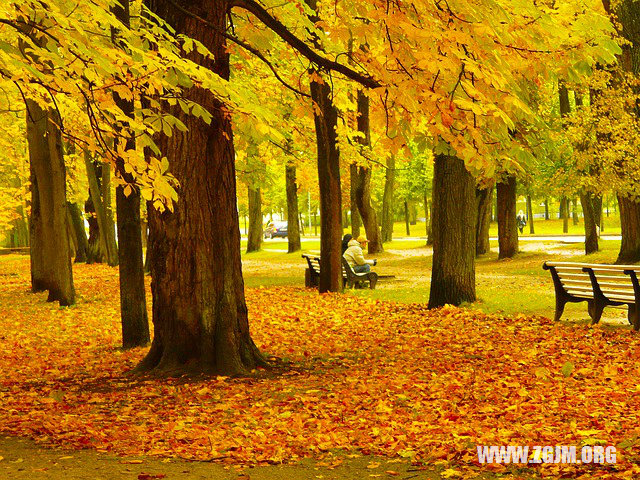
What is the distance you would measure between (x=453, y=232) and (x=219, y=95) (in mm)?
7391

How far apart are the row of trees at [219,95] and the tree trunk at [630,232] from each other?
34.5 ft

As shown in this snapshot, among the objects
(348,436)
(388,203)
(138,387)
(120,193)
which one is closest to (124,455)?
(348,436)

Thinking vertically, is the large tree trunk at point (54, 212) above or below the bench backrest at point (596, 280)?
above

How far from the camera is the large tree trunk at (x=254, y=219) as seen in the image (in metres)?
38.1

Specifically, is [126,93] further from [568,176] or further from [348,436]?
[568,176]

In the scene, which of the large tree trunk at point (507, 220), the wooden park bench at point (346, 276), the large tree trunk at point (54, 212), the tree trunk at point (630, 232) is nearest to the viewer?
the large tree trunk at point (54, 212)

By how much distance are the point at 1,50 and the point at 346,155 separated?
48.5 feet

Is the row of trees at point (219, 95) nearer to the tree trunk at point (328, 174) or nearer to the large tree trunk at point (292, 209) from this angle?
the tree trunk at point (328, 174)

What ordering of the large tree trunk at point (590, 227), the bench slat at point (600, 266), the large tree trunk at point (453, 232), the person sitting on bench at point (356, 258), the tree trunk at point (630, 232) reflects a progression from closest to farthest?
the bench slat at point (600, 266) → the large tree trunk at point (453, 232) → the person sitting on bench at point (356, 258) → the tree trunk at point (630, 232) → the large tree trunk at point (590, 227)

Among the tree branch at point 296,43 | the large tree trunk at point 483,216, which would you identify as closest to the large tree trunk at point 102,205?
the large tree trunk at point 483,216

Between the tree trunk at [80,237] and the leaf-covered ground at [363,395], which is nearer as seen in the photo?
the leaf-covered ground at [363,395]

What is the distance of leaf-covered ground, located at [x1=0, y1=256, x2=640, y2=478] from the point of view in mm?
5609

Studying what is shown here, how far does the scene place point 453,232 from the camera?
44.9 feet

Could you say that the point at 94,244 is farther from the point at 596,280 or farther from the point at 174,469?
the point at 174,469
